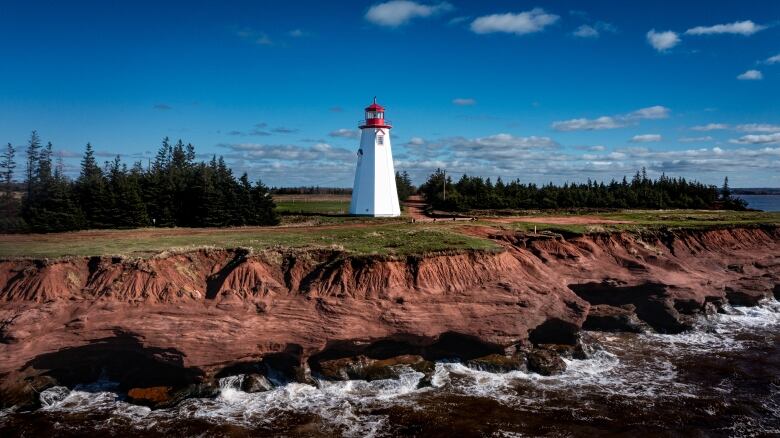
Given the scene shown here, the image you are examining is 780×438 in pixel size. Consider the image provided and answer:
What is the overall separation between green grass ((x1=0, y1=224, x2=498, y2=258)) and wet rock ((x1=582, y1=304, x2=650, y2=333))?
27.2 feet

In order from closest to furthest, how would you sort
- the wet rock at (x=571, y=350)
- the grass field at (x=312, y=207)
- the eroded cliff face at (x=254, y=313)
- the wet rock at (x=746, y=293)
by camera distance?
the eroded cliff face at (x=254, y=313), the wet rock at (x=571, y=350), the wet rock at (x=746, y=293), the grass field at (x=312, y=207)

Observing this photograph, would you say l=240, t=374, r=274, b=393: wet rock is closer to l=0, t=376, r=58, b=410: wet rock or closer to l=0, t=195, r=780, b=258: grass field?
l=0, t=195, r=780, b=258: grass field

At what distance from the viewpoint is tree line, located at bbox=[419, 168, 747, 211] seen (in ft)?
219

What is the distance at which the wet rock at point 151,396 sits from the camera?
20.6 metres

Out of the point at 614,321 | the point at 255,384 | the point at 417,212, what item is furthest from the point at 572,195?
the point at 255,384

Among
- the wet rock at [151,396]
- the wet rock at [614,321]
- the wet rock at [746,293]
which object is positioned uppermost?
the wet rock at [746,293]

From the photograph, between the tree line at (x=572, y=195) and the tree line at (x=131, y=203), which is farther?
the tree line at (x=572, y=195)

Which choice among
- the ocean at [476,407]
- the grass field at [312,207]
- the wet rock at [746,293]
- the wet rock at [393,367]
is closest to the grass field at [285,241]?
the wet rock at [393,367]

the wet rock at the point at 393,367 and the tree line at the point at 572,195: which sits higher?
the tree line at the point at 572,195

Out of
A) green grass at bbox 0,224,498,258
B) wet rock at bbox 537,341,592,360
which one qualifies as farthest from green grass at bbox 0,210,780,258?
wet rock at bbox 537,341,592,360

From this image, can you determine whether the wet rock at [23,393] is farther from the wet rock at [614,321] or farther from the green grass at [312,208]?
the green grass at [312,208]

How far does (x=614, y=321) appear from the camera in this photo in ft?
101

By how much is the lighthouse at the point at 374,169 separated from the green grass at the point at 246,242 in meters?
12.8

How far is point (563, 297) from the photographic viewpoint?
2727cm
